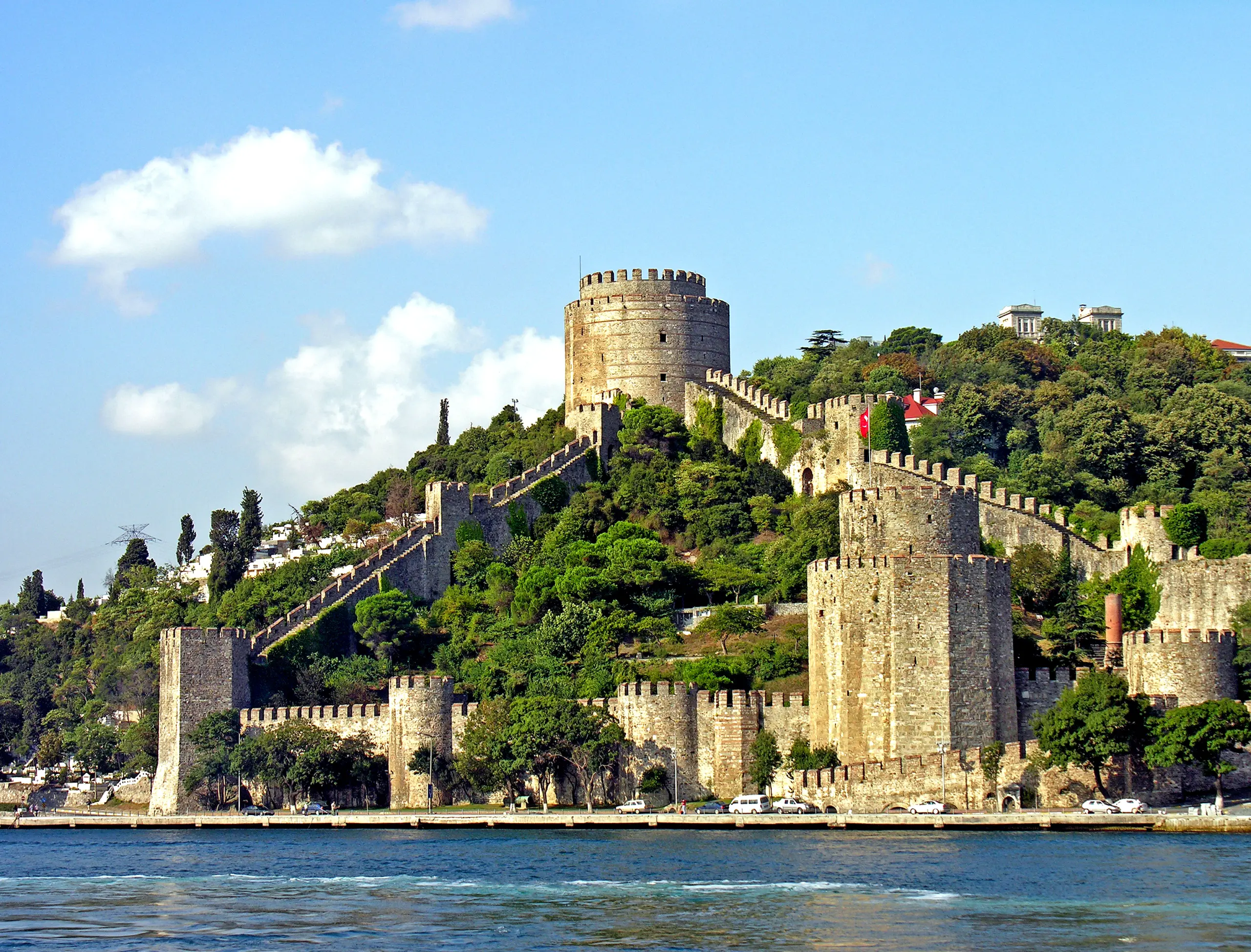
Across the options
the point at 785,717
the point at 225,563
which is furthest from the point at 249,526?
the point at 785,717

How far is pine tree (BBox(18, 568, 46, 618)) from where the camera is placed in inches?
4240

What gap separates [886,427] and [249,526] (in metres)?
27.7

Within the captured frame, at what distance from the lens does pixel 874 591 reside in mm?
54906

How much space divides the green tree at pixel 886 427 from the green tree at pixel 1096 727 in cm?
1965

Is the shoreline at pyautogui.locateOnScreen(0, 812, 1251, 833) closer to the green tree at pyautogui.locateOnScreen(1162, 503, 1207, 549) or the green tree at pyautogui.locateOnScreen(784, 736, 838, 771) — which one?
the green tree at pyautogui.locateOnScreen(784, 736, 838, 771)

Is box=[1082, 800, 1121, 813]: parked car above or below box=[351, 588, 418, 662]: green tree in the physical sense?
below

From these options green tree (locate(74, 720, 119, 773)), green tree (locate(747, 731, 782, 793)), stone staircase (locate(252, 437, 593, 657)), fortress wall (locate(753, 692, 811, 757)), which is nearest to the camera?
green tree (locate(747, 731, 782, 793))

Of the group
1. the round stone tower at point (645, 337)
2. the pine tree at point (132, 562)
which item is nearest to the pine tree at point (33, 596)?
the pine tree at point (132, 562)

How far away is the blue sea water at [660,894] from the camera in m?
36.5

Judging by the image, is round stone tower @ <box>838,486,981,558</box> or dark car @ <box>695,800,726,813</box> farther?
round stone tower @ <box>838,486,981,558</box>

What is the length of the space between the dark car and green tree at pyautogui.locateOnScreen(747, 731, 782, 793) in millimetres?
1144

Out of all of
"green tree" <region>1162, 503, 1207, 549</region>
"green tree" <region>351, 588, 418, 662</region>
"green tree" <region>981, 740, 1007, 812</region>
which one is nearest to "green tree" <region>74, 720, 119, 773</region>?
"green tree" <region>351, 588, 418, 662</region>

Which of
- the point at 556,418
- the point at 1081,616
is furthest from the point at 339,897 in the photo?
the point at 556,418

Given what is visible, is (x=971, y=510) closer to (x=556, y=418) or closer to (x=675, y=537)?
(x=675, y=537)
